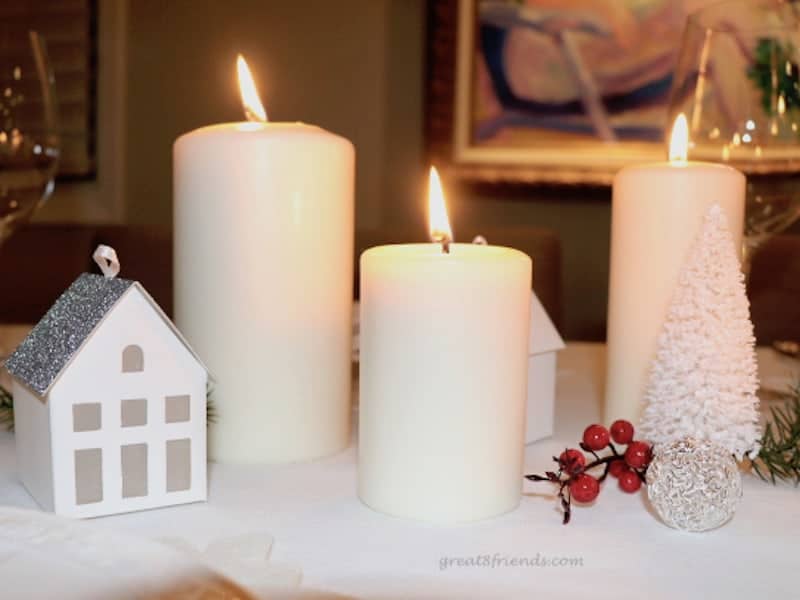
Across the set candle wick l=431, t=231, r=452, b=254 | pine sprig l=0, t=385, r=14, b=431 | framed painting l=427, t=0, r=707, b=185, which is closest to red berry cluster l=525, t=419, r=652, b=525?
candle wick l=431, t=231, r=452, b=254

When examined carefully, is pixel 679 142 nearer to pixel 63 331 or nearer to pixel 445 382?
pixel 445 382

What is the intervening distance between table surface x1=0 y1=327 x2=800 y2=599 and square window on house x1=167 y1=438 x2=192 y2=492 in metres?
0.01

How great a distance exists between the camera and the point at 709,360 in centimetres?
47

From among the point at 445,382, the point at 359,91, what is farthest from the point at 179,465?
the point at 359,91

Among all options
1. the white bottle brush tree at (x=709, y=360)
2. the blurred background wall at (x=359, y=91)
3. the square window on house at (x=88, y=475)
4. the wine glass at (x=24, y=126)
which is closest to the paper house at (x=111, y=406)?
the square window on house at (x=88, y=475)

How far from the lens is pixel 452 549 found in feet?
1.27

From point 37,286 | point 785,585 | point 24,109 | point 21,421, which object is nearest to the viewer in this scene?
point 785,585

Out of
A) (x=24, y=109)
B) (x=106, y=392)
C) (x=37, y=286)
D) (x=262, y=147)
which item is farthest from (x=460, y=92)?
(x=106, y=392)

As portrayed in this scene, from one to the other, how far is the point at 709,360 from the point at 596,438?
7 cm

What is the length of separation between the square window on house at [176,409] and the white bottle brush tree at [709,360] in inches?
9.3

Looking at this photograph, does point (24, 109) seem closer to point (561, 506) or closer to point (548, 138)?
point (561, 506)

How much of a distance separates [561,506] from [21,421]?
265mm

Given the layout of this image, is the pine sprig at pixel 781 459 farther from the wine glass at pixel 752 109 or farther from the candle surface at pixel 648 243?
the wine glass at pixel 752 109

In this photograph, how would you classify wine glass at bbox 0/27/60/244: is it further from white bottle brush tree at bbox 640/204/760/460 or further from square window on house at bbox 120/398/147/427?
white bottle brush tree at bbox 640/204/760/460
